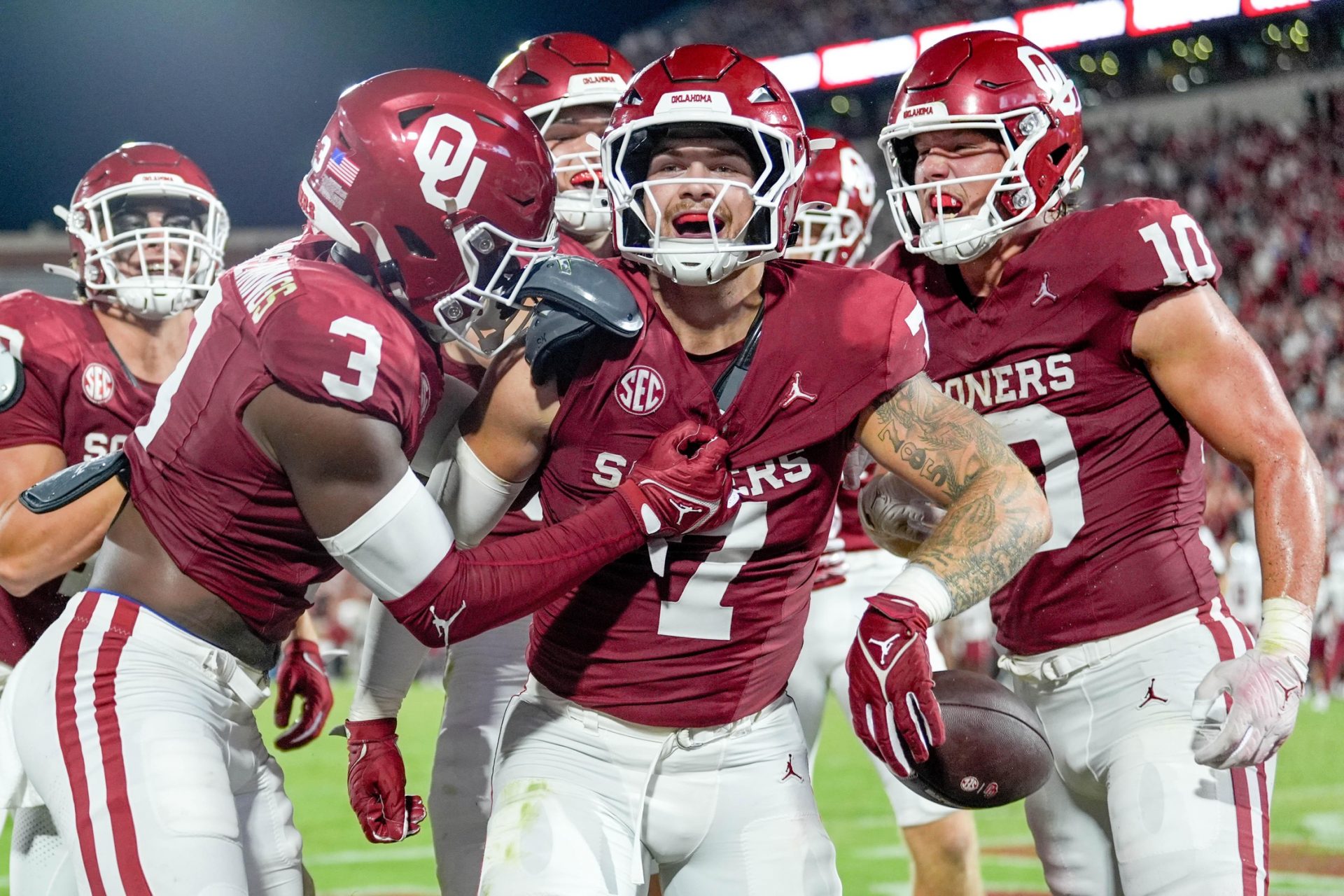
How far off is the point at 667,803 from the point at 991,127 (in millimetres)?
1608

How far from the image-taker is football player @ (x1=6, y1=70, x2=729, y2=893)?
223 cm

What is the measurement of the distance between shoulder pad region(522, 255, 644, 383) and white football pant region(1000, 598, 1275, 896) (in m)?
1.19

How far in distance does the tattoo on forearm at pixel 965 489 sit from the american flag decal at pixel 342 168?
1.03 m

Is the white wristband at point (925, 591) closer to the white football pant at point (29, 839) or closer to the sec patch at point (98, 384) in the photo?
the white football pant at point (29, 839)

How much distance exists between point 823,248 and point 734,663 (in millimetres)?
2474

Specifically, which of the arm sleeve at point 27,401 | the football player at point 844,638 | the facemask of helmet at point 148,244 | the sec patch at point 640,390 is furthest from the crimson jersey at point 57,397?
the football player at point 844,638

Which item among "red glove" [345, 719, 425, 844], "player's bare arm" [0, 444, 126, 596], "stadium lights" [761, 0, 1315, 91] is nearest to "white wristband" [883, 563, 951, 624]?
"red glove" [345, 719, 425, 844]

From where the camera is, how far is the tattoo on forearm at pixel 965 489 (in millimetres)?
2422

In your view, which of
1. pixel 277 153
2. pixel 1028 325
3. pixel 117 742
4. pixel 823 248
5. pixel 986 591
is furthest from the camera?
pixel 277 153

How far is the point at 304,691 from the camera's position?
343 centimetres

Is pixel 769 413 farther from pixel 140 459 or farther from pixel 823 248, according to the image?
pixel 823 248

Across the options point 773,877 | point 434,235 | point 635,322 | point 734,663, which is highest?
point 434,235

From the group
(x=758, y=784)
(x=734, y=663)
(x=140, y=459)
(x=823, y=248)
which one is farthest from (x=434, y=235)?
(x=823, y=248)

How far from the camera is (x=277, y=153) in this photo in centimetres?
2373
